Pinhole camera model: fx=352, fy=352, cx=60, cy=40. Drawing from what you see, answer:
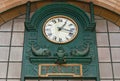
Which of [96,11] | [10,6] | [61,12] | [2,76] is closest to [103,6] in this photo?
[96,11]

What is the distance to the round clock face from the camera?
13086mm

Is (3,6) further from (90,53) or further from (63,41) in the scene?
(90,53)

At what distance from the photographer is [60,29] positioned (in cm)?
1323

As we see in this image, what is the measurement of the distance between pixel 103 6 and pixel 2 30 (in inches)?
158

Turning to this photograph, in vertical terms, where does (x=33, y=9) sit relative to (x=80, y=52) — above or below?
above

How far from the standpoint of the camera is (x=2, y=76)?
12.4 meters

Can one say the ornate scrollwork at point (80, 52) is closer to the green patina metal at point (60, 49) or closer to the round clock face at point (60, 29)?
the green patina metal at point (60, 49)

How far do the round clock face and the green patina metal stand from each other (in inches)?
5.6

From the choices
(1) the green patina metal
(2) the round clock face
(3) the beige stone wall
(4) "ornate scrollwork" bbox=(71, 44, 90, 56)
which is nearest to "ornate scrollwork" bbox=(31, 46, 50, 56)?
(1) the green patina metal

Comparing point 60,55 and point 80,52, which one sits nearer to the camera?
point 60,55

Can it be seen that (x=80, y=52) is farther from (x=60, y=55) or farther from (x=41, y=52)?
(x=41, y=52)

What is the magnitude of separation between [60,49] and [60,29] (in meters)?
0.88

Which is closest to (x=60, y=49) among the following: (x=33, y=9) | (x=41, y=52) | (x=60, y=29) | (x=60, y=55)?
(x=60, y=55)

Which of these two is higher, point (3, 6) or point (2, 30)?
point (3, 6)
